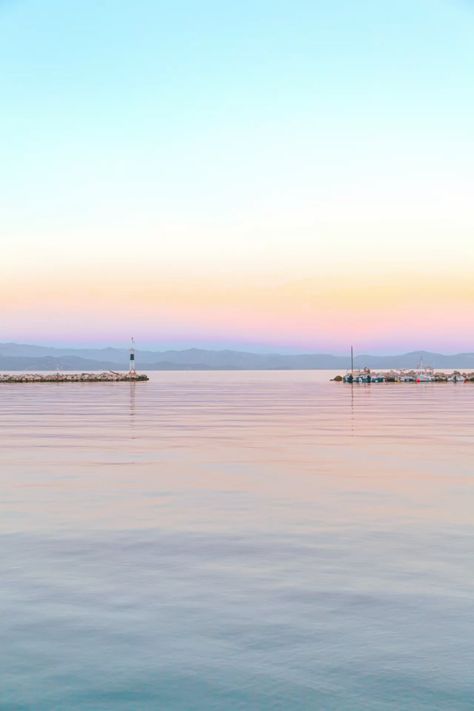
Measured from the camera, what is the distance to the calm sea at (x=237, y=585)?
8883 millimetres

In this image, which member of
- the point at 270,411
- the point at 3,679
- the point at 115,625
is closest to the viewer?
the point at 3,679

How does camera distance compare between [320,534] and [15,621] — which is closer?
[15,621]

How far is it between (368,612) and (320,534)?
5182 mm

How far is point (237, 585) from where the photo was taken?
41.4 ft

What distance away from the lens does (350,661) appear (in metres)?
9.51

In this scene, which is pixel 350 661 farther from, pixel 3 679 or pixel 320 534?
pixel 320 534

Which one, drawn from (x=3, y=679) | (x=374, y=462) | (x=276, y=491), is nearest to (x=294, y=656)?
(x=3, y=679)

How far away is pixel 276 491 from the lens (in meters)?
21.8

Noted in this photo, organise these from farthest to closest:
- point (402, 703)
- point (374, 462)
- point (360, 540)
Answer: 1. point (374, 462)
2. point (360, 540)
3. point (402, 703)

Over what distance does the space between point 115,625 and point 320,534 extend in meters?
6.59

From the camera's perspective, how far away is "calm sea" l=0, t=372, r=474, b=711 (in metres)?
8.88

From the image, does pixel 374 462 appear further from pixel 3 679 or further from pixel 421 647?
pixel 3 679

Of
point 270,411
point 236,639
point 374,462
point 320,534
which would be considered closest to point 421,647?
point 236,639

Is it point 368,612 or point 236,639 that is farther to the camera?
point 368,612
